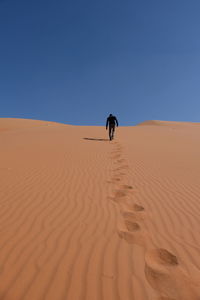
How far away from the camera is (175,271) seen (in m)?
2.02

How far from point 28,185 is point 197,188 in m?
4.37

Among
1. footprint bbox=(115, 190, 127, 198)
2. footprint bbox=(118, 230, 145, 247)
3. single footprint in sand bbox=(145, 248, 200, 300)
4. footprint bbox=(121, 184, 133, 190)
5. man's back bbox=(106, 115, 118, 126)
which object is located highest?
man's back bbox=(106, 115, 118, 126)

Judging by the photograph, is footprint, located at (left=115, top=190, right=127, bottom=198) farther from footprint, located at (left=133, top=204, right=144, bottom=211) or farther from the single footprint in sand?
the single footprint in sand

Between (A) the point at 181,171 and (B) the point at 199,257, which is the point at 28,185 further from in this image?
(A) the point at 181,171

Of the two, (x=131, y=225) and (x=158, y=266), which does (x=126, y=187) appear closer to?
(x=131, y=225)

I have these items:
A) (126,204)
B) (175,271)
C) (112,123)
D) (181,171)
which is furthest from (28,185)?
(112,123)

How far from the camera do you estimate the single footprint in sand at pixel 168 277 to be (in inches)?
68.5

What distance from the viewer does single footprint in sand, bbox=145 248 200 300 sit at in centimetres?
174

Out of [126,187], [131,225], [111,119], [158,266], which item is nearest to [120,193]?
[126,187]

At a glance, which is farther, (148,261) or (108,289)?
(148,261)

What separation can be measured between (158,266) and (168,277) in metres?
0.17

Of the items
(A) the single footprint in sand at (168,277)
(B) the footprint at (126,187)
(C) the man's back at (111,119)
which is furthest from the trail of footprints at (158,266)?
(C) the man's back at (111,119)

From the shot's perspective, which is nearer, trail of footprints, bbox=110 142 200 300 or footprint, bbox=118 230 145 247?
trail of footprints, bbox=110 142 200 300

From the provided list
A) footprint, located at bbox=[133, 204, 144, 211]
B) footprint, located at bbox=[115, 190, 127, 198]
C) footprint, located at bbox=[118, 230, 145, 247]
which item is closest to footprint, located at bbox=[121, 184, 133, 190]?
footprint, located at bbox=[115, 190, 127, 198]
